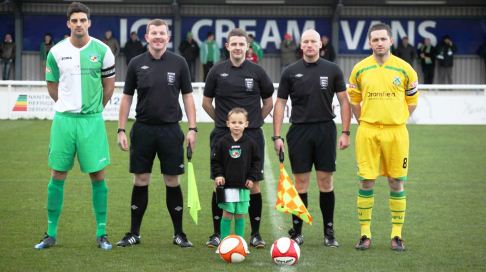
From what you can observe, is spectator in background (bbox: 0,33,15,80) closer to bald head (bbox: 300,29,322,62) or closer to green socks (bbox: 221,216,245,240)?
bald head (bbox: 300,29,322,62)

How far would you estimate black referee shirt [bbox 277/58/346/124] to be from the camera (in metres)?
9.60

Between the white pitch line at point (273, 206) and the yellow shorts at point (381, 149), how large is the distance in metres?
1.31

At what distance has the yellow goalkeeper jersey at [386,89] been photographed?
9.34 metres

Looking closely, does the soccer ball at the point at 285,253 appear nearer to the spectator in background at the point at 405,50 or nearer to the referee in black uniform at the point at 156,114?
the referee in black uniform at the point at 156,114

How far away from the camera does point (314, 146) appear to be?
9.70m

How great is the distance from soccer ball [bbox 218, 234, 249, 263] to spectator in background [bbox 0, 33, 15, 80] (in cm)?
2595

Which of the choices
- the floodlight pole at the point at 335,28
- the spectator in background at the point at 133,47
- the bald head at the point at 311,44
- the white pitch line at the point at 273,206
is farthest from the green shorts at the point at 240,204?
the floodlight pole at the point at 335,28

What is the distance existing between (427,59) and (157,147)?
983 inches

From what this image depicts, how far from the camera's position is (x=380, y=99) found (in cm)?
936

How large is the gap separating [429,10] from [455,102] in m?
11.3


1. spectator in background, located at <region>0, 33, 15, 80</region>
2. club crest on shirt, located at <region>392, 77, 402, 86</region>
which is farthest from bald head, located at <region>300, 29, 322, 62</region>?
spectator in background, located at <region>0, 33, 15, 80</region>

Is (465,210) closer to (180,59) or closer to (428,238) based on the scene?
(428,238)

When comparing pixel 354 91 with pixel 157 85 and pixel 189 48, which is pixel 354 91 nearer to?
pixel 157 85

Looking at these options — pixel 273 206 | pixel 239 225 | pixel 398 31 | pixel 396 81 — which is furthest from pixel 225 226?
pixel 398 31
